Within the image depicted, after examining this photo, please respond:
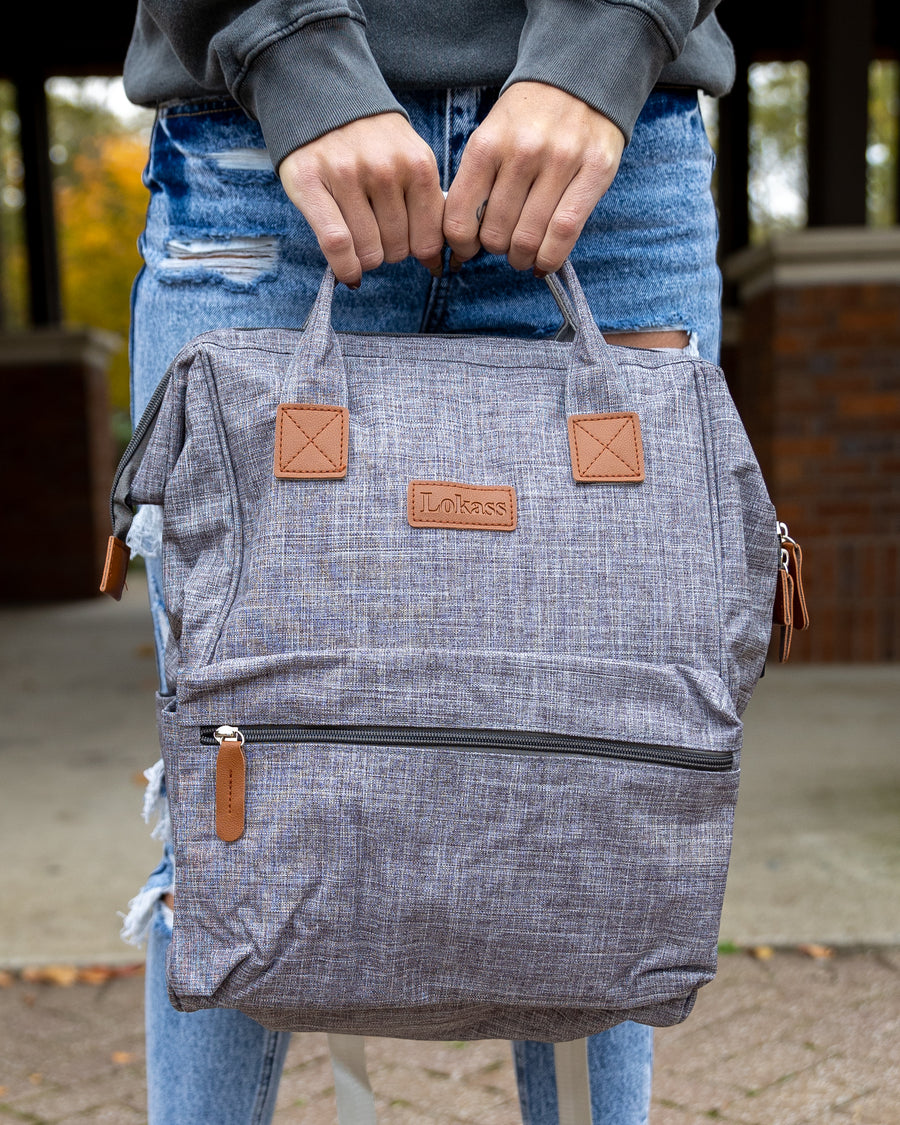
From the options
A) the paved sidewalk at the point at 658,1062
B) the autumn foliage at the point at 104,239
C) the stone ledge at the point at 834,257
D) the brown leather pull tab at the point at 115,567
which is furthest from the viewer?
the autumn foliage at the point at 104,239

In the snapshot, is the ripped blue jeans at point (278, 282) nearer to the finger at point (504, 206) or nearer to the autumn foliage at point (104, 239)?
the finger at point (504, 206)

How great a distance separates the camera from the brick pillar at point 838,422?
5.25 m

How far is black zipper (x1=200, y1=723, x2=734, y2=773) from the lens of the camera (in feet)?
3.26

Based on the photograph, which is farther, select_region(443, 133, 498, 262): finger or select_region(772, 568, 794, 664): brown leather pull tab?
select_region(772, 568, 794, 664): brown leather pull tab

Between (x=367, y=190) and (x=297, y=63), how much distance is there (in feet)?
0.41

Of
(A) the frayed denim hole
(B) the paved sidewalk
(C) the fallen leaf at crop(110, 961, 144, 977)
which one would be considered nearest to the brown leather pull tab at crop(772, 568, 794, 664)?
(A) the frayed denim hole

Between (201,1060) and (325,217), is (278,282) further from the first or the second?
(201,1060)

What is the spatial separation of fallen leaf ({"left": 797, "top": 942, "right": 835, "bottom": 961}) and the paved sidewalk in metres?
0.05

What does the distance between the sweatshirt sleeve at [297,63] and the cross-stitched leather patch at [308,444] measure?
230mm

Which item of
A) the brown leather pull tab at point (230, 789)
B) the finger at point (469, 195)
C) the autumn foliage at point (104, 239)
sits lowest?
the brown leather pull tab at point (230, 789)

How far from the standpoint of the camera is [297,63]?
40.5 inches

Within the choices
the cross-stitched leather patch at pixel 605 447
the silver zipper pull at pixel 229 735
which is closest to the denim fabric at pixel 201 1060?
the silver zipper pull at pixel 229 735

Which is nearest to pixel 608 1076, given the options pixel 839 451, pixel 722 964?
pixel 722 964

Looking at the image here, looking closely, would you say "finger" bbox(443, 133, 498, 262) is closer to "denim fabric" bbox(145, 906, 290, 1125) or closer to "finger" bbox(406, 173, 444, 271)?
"finger" bbox(406, 173, 444, 271)
